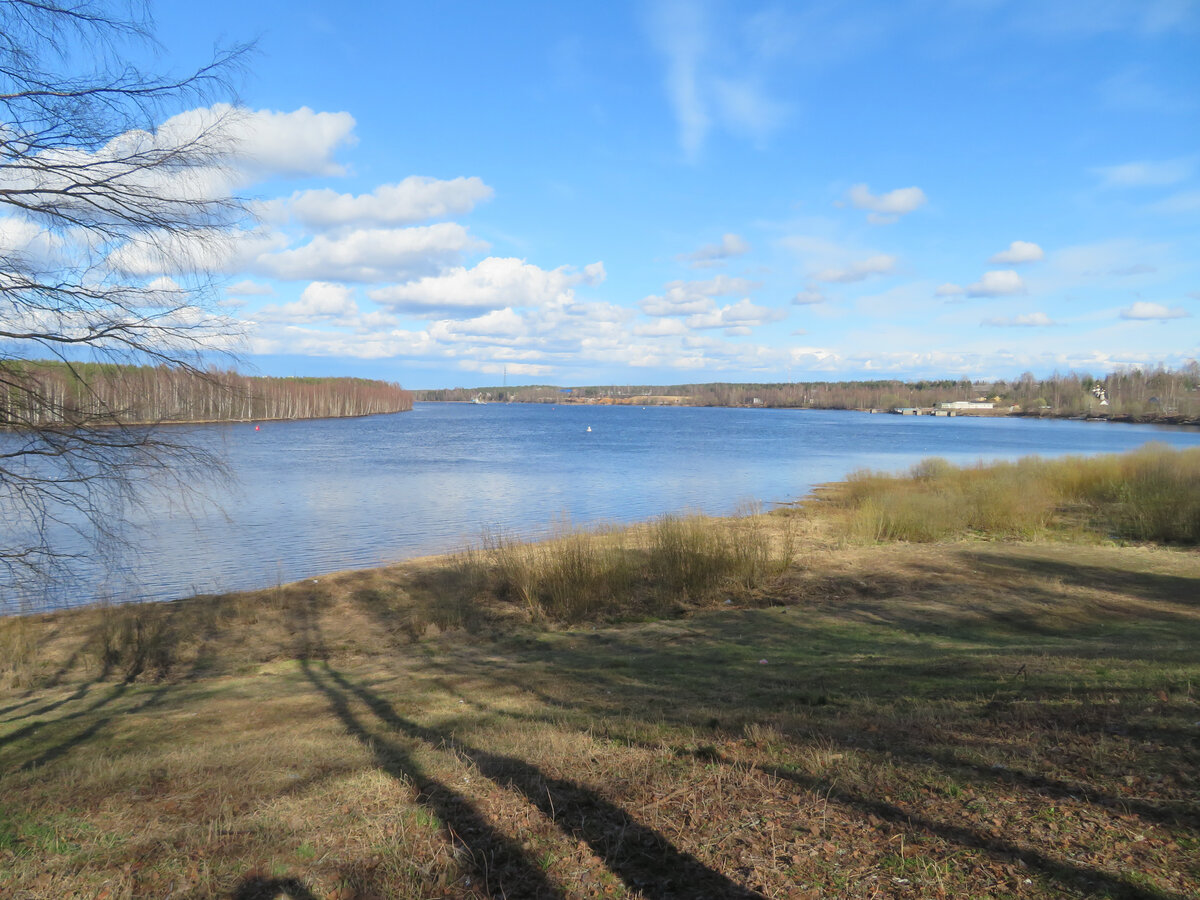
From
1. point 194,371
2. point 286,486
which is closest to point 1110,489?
point 194,371

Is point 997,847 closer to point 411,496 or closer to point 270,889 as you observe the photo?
point 270,889

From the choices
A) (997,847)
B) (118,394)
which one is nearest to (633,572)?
(118,394)

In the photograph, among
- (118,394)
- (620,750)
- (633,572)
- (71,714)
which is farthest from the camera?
(633,572)

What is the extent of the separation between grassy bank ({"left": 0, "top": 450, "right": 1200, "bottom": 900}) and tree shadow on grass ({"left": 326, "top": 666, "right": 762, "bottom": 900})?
0.06 feet

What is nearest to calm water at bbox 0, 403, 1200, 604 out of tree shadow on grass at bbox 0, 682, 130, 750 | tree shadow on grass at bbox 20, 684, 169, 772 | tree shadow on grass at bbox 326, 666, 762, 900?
tree shadow on grass at bbox 0, 682, 130, 750

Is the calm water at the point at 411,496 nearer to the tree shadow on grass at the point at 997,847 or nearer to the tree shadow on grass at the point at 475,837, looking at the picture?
the tree shadow on grass at the point at 475,837

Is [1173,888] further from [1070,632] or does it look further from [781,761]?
[1070,632]

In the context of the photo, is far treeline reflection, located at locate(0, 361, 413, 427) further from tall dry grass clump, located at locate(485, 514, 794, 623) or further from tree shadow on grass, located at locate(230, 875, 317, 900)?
tall dry grass clump, located at locate(485, 514, 794, 623)

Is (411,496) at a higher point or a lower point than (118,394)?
lower

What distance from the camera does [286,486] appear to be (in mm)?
32531

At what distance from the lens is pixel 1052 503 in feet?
72.6

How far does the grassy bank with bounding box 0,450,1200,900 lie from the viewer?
3.49 meters

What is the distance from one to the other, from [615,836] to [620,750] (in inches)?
45.4

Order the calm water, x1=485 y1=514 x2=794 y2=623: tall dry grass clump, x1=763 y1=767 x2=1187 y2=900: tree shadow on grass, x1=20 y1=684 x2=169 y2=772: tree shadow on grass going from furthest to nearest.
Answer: the calm water, x1=485 y1=514 x2=794 y2=623: tall dry grass clump, x1=20 y1=684 x2=169 y2=772: tree shadow on grass, x1=763 y1=767 x2=1187 y2=900: tree shadow on grass
